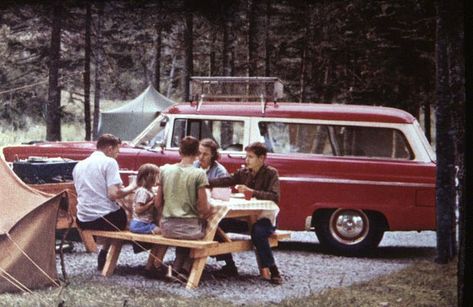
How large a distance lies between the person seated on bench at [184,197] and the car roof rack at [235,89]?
4.87ft

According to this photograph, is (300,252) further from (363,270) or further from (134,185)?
(134,185)

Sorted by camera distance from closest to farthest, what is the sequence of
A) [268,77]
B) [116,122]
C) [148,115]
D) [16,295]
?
[16,295], [268,77], [116,122], [148,115]

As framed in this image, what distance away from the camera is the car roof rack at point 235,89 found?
6.30 meters

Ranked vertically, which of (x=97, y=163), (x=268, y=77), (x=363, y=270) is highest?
(x=268, y=77)

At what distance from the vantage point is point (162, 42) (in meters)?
6.15

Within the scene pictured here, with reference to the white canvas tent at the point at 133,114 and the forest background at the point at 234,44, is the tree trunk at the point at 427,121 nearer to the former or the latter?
the forest background at the point at 234,44

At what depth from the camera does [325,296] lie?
4.58 metres

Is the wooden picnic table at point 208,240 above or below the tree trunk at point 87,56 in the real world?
below

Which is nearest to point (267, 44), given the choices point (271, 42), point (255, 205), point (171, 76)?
point (271, 42)

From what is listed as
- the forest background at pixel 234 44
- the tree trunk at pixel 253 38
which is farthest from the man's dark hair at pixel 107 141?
the tree trunk at pixel 253 38

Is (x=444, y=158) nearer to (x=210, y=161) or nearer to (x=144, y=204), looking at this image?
(x=210, y=161)

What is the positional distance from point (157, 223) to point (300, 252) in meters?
1.60

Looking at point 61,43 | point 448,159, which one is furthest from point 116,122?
point 448,159

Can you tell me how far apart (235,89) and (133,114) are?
2049 millimetres
